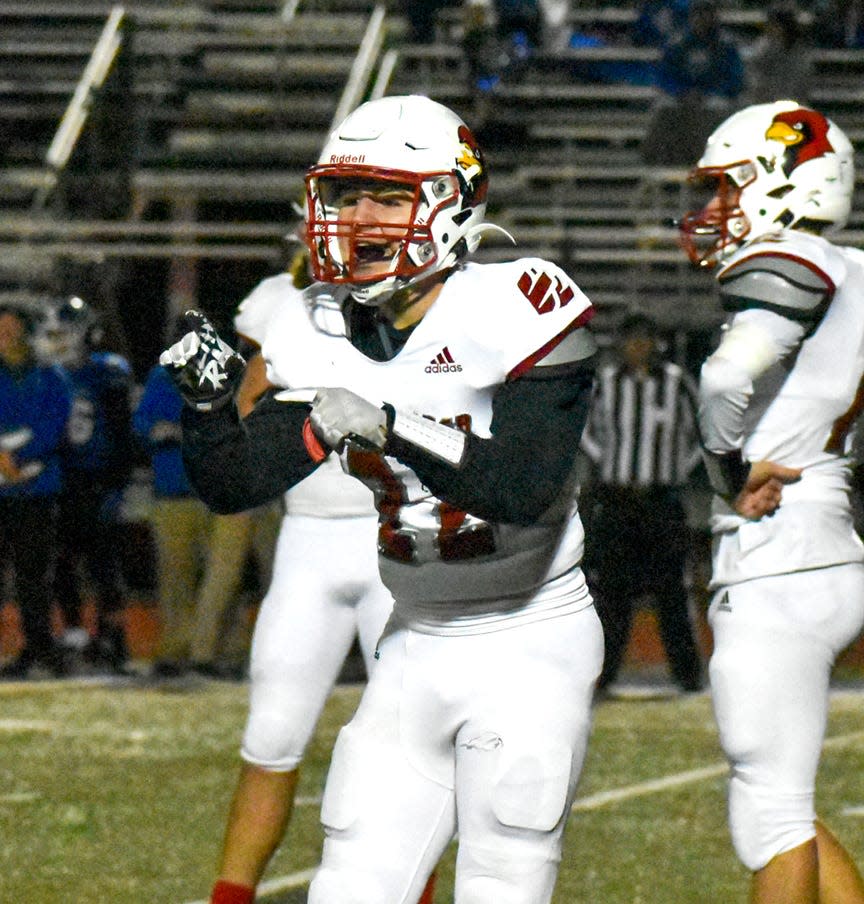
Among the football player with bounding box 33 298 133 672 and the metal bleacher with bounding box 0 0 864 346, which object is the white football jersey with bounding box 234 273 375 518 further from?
the metal bleacher with bounding box 0 0 864 346

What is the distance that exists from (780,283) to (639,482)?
5092 mm

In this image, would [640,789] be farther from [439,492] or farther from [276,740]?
[439,492]

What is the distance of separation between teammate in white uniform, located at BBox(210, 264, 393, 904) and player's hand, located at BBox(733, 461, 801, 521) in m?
0.96

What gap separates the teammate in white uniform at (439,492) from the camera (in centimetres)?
288

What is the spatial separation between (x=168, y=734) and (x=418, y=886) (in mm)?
4196

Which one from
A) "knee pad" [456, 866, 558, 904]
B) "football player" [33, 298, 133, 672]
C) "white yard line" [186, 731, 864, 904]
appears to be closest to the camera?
"knee pad" [456, 866, 558, 904]

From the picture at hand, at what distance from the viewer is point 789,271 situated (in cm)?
347

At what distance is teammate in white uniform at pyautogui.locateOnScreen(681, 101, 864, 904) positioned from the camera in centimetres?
346

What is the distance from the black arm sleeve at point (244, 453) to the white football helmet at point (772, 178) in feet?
3.90

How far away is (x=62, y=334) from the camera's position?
8.97 metres

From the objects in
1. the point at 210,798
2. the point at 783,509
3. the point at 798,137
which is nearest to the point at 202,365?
the point at 783,509

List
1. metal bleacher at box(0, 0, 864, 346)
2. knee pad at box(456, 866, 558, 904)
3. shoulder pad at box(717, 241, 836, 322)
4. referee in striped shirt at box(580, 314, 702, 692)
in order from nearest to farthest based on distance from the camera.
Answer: knee pad at box(456, 866, 558, 904), shoulder pad at box(717, 241, 836, 322), referee in striped shirt at box(580, 314, 702, 692), metal bleacher at box(0, 0, 864, 346)

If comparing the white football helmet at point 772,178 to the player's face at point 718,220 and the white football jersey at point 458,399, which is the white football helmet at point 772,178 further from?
Answer: the white football jersey at point 458,399

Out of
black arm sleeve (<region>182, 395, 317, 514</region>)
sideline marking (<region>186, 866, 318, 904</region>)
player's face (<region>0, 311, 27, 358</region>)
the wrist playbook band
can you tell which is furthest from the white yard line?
player's face (<region>0, 311, 27, 358</region>)
